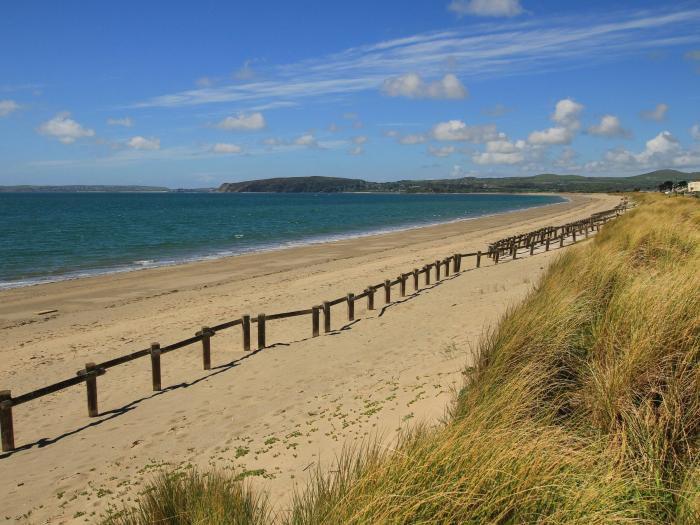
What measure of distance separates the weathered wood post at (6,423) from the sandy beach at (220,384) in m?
0.21

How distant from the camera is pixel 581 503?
3.07 metres

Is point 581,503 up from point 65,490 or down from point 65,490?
up

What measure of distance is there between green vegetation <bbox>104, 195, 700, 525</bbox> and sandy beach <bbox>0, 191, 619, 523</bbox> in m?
1.05

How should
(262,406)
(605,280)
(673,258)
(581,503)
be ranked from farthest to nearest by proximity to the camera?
(673,258), (262,406), (605,280), (581,503)

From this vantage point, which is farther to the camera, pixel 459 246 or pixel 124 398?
pixel 459 246

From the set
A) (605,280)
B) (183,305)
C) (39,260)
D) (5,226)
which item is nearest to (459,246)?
(183,305)

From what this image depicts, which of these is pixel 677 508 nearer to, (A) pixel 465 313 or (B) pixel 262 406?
(B) pixel 262 406

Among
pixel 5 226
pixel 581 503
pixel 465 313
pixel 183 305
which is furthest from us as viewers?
pixel 5 226

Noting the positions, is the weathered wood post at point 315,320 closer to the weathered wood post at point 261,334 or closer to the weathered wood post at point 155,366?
the weathered wood post at point 261,334

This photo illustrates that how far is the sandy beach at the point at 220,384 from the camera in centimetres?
707

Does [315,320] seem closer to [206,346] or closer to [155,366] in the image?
[206,346]

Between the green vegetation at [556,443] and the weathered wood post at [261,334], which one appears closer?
the green vegetation at [556,443]

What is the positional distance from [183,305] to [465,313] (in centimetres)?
1101

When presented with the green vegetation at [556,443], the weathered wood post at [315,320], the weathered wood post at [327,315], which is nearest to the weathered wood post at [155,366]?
the weathered wood post at [315,320]
